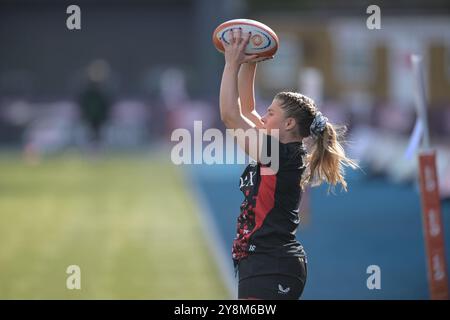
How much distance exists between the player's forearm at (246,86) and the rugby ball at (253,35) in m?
0.35

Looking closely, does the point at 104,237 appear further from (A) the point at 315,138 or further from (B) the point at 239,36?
(B) the point at 239,36

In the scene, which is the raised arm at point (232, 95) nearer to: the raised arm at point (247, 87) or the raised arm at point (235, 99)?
the raised arm at point (235, 99)

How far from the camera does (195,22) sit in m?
43.1

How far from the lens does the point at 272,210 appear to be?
586 centimetres

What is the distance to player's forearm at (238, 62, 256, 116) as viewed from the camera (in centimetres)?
630

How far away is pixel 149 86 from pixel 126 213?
1077 inches

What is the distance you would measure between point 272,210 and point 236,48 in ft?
3.38

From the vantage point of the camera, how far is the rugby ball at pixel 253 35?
19.0 ft

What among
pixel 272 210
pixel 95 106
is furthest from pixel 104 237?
pixel 95 106

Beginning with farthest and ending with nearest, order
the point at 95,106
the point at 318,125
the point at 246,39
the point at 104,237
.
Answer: the point at 95,106
the point at 104,237
the point at 318,125
the point at 246,39

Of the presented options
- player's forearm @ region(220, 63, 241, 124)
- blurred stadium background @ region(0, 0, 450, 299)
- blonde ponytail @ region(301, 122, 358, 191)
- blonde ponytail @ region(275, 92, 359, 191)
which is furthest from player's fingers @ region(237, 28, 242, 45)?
blurred stadium background @ region(0, 0, 450, 299)

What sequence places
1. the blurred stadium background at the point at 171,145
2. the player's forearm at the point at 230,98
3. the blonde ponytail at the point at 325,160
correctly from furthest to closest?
the blurred stadium background at the point at 171,145
the blonde ponytail at the point at 325,160
the player's forearm at the point at 230,98

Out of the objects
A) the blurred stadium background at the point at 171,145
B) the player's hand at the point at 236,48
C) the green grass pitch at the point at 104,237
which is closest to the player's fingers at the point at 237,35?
the player's hand at the point at 236,48
